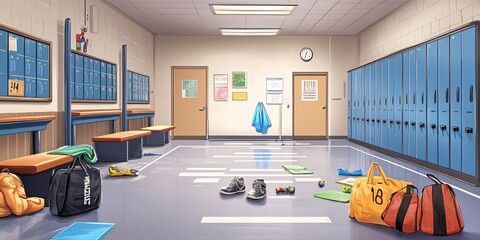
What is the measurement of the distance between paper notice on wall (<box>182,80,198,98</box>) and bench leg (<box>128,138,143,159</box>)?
3994 mm

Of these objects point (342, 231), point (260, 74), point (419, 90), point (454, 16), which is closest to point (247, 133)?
point (260, 74)

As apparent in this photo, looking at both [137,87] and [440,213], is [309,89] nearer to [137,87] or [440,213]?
[137,87]

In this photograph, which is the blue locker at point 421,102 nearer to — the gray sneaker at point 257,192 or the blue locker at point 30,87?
the gray sneaker at point 257,192

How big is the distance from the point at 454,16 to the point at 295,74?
5.44 meters

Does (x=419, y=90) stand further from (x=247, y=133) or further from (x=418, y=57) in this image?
(x=247, y=133)

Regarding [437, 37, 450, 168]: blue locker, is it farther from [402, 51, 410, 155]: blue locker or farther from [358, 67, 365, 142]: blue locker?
[358, 67, 365, 142]: blue locker

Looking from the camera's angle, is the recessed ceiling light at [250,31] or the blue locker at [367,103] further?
the recessed ceiling light at [250,31]

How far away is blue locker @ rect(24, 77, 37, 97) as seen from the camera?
4.40 metres

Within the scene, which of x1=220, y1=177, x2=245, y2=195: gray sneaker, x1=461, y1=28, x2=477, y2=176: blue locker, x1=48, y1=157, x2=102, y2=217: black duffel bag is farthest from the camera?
x1=461, y1=28, x2=477, y2=176: blue locker

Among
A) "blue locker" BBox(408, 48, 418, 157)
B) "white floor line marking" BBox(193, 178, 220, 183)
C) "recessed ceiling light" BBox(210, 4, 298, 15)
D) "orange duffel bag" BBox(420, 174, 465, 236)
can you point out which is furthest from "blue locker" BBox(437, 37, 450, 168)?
"recessed ceiling light" BBox(210, 4, 298, 15)

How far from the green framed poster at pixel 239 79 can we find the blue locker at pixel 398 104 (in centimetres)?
464

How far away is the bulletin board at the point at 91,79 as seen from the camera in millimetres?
5633

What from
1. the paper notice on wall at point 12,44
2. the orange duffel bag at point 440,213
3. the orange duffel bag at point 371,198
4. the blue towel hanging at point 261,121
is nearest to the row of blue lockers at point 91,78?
the paper notice on wall at point 12,44

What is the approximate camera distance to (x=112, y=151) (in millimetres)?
6195
